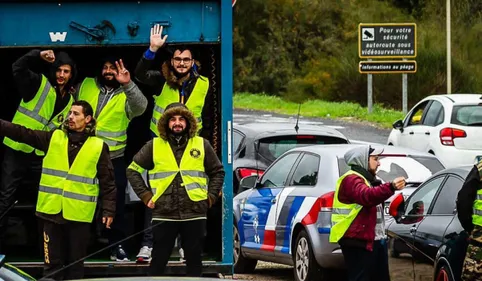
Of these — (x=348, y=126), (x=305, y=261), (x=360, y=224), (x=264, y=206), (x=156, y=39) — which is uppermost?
(x=156, y=39)

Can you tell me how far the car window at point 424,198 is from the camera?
408 inches

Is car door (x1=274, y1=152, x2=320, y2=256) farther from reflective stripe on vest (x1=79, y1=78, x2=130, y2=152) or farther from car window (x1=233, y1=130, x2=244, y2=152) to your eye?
car window (x1=233, y1=130, x2=244, y2=152)

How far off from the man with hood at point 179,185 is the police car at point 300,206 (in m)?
1.95

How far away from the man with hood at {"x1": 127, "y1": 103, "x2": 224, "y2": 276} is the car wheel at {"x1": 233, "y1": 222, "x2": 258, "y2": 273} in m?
3.83

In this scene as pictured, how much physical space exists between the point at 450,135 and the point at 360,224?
10.9 meters

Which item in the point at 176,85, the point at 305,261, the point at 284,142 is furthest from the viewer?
the point at 284,142

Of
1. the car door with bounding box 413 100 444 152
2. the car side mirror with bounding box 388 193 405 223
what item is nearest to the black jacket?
the car side mirror with bounding box 388 193 405 223

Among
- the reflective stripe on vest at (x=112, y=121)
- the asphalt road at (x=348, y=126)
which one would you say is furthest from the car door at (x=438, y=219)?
the asphalt road at (x=348, y=126)

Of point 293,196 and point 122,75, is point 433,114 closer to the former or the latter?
point 293,196

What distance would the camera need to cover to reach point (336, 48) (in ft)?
202

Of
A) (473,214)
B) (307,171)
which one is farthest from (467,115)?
(473,214)

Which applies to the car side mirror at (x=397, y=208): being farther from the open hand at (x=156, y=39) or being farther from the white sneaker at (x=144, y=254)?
the open hand at (x=156, y=39)

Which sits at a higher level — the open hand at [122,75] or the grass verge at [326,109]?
the open hand at [122,75]

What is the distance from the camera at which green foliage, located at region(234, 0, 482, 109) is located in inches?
1848
